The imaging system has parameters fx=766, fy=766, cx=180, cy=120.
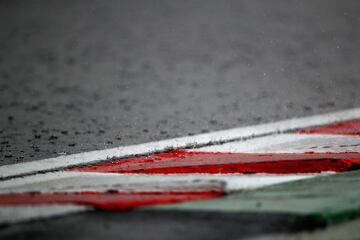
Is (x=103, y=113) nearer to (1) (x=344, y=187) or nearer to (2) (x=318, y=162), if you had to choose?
(2) (x=318, y=162)

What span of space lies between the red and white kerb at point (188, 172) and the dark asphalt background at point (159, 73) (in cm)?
18

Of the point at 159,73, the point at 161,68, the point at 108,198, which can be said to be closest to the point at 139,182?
the point at 108,198

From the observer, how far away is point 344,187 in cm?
248

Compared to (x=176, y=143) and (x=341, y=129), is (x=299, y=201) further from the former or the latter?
(x=341, y=129)

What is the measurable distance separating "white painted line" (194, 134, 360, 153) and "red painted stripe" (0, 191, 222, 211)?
0.93 meters

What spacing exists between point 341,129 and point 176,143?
905 millimetres

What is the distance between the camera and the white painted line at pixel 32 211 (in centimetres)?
217

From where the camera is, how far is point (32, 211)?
2.22 meters

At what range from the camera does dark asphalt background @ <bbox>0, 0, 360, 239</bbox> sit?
12.5 ft

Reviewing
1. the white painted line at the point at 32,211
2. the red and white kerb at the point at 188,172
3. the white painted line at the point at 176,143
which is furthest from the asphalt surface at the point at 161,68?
the white painted line at the point at 32,211

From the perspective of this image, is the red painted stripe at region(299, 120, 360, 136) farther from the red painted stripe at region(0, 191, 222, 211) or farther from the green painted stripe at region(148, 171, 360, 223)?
the red painted stripe at region(0, 191, 222, 211)

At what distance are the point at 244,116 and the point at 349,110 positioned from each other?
636 millimetres

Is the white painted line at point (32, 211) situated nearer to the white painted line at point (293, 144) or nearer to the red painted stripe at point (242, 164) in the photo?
the red painted stripe at point (242, 164)

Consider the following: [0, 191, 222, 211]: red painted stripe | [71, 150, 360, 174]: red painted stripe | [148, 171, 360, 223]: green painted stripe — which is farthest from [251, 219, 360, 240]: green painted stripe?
[71, 150, 360, 174]: red painted stripe
